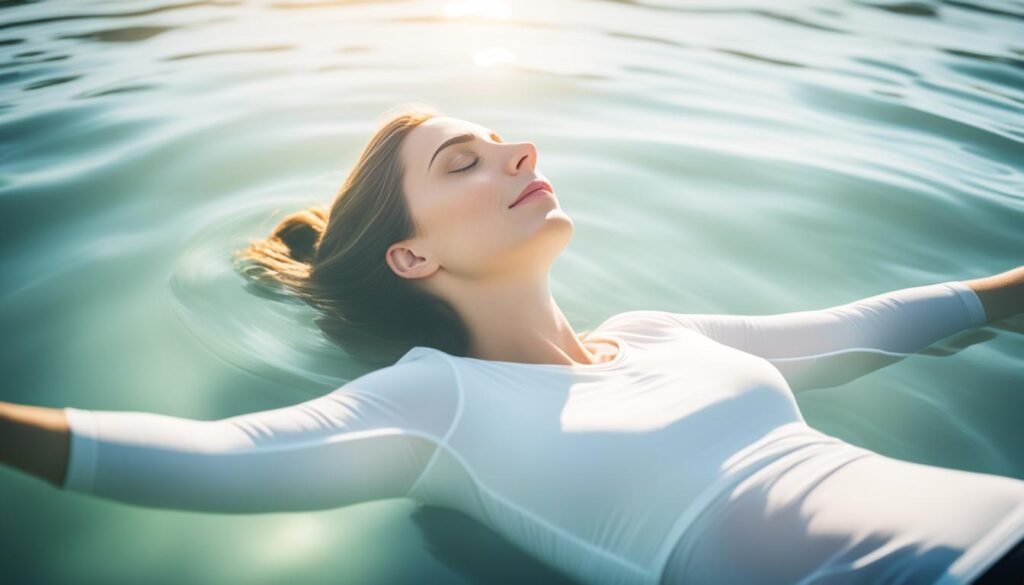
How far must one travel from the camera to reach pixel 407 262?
2230 millimetres

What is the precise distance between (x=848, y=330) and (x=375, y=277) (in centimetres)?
146

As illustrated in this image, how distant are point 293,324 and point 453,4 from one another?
6.14 metres

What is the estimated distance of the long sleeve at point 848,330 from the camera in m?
2.42

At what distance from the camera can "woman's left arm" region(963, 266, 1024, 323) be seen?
9.03 ft

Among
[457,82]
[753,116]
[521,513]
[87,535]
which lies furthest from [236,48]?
[521,513]

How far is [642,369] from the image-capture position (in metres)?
2.00

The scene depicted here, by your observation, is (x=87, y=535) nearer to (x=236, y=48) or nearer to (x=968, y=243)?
(x=968, y=243)

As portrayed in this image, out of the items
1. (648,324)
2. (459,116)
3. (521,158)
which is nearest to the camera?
(521,158)

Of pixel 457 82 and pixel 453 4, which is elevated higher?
pixel 453 4

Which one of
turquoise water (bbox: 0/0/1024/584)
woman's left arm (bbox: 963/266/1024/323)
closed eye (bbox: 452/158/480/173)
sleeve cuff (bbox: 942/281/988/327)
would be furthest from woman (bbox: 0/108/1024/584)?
woman's left arm (bbox: 963/266/1024/323)

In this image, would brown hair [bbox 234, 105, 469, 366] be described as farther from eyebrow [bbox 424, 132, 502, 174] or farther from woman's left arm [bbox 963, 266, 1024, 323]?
woman's left arm [bbox 963, 266, 1024, 323]

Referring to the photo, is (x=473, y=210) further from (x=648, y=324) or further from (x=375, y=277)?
(x=648, y=324)

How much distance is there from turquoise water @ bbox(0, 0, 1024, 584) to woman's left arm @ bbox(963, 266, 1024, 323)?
0.16 m

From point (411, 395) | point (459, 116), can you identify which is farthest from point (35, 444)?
point (459, 116)
